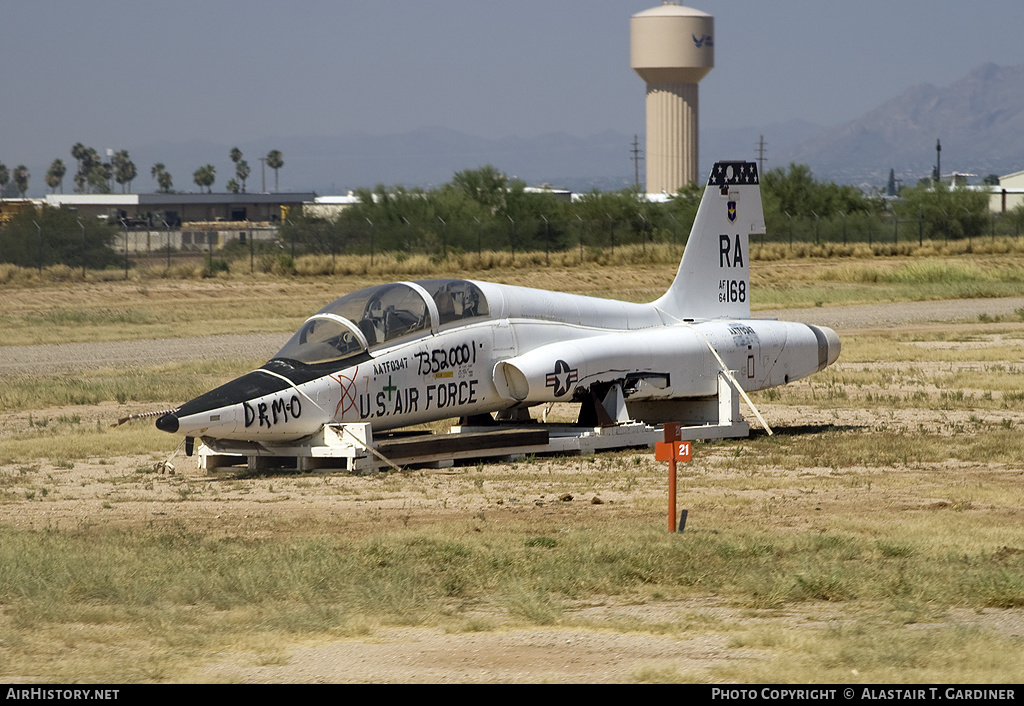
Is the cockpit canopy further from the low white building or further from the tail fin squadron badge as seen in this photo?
the low white building

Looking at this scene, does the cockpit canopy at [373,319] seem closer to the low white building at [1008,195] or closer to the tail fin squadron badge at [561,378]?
the tail fin squadron badge at [561,378]

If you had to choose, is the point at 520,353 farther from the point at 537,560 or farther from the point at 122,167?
the point at 122,167

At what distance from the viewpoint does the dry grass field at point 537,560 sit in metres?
7.51

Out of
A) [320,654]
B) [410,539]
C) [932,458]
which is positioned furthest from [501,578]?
[932,458]

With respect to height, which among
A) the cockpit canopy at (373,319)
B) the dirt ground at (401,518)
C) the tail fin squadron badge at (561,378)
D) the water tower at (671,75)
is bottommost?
the dirt ground at (401,518)

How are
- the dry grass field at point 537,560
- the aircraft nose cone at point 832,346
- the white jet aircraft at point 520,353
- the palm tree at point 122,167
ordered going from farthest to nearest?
the palm tree at point 122,167
the aircraft nose cone at point 832,346
the white jet aircraft at point 520,353
the dry grass field at point 537,560

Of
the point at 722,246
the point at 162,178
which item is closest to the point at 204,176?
the point at 162,178

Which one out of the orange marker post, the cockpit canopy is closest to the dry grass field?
the orange marker post

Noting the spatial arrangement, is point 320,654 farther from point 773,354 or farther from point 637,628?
point 773,354

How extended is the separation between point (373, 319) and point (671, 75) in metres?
98.9

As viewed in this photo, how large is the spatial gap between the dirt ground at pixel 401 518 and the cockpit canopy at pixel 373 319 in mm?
1409

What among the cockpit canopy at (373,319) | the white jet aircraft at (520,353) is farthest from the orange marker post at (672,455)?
the cockpit canopy at (373,319)

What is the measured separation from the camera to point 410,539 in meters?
10.7

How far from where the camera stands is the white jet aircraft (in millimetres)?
14273
